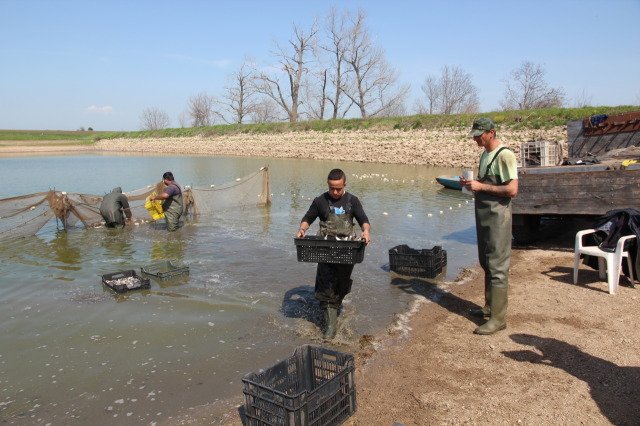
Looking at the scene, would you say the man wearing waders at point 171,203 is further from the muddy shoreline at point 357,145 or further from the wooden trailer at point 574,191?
the muddy shoreline at point 357,145

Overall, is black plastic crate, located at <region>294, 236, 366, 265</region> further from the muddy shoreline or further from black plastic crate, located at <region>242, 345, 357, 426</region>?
the muddy shoreline

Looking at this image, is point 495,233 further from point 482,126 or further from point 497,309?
point 482,126

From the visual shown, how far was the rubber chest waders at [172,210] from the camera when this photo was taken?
11680 millimetres

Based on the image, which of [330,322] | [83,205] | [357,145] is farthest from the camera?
[357,145]

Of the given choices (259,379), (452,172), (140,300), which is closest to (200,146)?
(452,172)

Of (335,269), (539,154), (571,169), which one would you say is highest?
(539,154)

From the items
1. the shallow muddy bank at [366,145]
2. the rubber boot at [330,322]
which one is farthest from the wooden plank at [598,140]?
the shallow muddy bank at [366,145]

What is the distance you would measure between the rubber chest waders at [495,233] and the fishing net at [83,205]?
29.9 ft

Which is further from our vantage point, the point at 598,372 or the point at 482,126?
the point at 482,126

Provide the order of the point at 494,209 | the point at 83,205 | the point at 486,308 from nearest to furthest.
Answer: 1. the point at 494,209
2. the point at 486,308
3. the point at 83,205

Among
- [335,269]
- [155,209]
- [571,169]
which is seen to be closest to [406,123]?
[155,209]

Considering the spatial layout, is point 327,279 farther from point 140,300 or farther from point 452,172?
point 452,172

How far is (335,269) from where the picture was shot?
17.2 ft

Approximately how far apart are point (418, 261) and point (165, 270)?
4.10m
